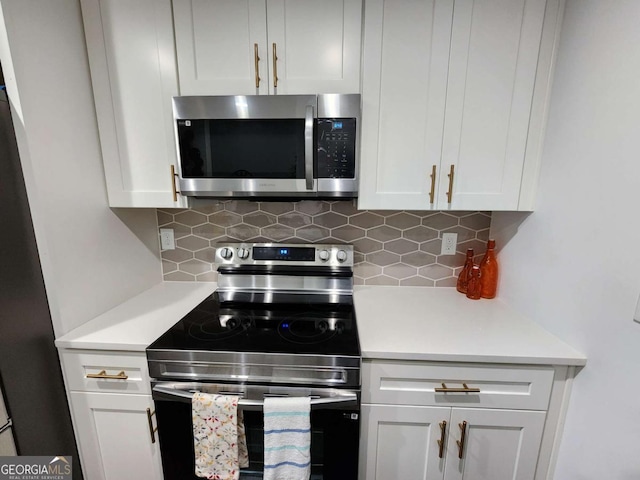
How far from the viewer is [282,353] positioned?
96cm

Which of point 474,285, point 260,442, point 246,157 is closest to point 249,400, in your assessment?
point 260,442

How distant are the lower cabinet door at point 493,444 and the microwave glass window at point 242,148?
1.11 meters

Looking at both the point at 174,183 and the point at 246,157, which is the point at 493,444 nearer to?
the point at 246,157

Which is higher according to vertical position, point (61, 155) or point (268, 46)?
point (268, 46)

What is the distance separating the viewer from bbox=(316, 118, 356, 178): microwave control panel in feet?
3.47

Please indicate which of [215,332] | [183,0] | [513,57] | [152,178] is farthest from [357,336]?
[183,0]

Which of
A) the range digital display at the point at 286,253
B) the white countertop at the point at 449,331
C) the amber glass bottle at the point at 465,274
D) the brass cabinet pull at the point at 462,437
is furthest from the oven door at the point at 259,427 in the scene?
the amber glass bottle at the point at 465,274

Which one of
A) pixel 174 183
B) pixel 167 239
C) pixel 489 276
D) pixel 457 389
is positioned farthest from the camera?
pixel 167 239

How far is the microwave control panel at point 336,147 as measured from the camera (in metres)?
1.06

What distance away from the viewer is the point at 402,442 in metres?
1.05

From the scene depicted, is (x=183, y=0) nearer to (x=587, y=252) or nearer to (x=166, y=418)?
(x=166, y=418)

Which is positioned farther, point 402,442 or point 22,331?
point 402,442

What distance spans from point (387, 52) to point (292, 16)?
14.9 inches

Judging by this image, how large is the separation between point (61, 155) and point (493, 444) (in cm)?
188
